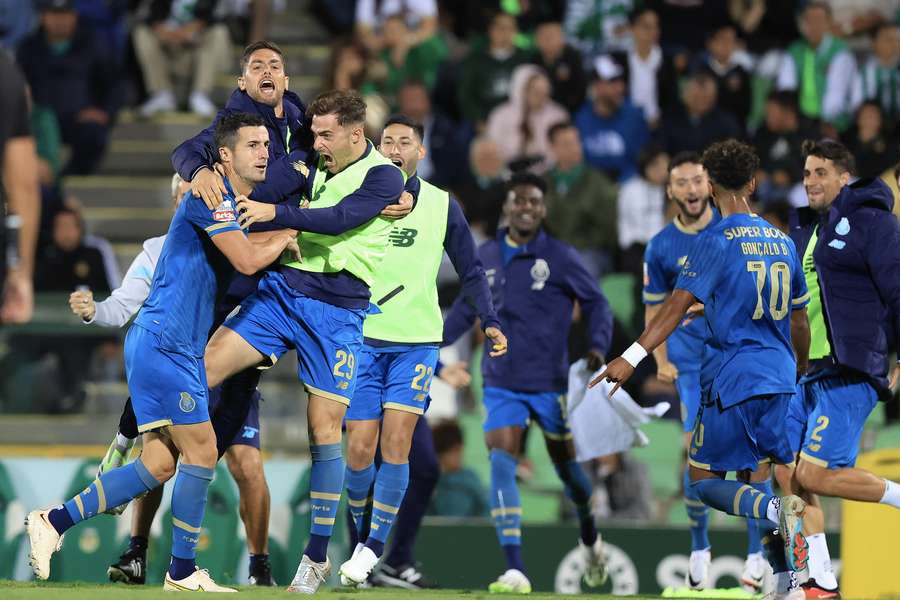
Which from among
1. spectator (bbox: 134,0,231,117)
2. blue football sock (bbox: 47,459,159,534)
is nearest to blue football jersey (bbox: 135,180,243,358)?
blue football sock (bbox: 47,459,159,534)

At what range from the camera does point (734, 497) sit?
8.04 m

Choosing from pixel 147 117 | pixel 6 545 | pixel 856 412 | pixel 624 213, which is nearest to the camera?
pixel 856 412

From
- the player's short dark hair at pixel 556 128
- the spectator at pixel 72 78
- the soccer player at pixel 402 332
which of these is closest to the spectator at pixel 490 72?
the player's short dark hair at pixel 556 128

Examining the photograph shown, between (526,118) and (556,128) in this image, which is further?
(526,118)

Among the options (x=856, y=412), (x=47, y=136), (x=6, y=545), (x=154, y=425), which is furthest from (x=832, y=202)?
(x=47, y=136)

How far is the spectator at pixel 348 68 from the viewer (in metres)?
16.1

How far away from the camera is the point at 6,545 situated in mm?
11508

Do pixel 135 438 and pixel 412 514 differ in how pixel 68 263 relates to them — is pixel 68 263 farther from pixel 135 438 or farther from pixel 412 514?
pixel 135 438

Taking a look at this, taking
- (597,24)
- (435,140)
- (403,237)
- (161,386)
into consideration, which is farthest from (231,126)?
(597,24)

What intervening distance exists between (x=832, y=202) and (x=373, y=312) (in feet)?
8.98

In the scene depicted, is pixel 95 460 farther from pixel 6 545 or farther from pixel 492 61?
pixel 492 61

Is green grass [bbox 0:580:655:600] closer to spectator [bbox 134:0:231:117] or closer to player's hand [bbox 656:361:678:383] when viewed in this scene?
player's hand [bbox 656:361:678:383]

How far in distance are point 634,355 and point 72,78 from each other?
1034 cm

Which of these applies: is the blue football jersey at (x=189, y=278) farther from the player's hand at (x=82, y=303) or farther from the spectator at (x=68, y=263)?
the spectator at (x=68, y=263)
